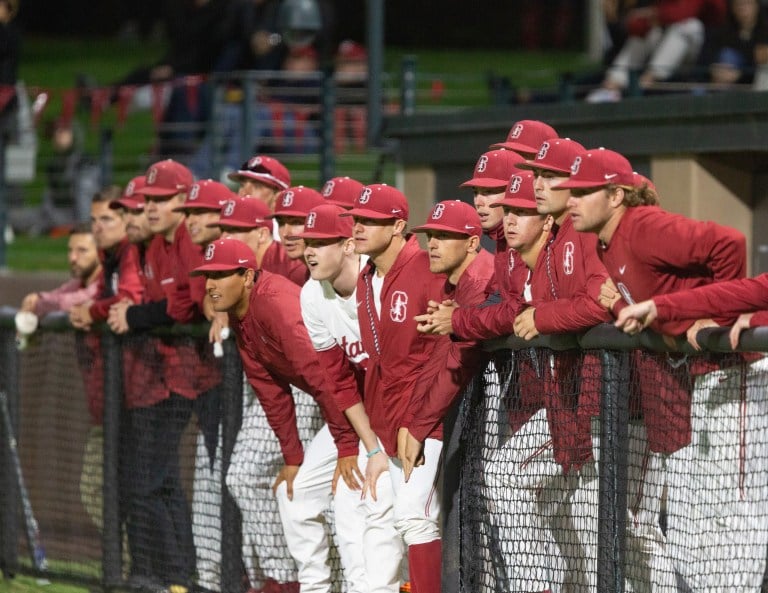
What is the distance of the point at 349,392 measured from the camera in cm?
638

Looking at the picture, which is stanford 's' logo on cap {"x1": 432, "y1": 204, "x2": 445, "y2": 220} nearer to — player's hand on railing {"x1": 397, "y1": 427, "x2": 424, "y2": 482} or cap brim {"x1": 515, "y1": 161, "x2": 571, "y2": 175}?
cap brim {"x1": 515, "y1": 161, "x2": 571, "y2": 175}

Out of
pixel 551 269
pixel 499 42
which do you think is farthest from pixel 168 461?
pixel 499 42

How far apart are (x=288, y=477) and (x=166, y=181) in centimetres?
207

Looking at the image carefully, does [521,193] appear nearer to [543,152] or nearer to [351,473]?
[543,152]

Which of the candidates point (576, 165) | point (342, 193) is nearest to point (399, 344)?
point (342, 193)

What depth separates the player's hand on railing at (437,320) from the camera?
5.71 m

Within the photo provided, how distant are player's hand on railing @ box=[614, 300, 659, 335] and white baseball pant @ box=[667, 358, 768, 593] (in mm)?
278

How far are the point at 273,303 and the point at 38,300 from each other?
301 centimetres

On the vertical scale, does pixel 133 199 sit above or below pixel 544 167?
below

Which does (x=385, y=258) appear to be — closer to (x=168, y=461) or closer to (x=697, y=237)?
(x=697, y=237)

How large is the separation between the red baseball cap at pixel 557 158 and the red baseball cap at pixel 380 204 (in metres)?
0.64

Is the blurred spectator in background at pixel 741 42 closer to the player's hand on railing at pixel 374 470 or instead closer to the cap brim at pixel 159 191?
the cap brim at pixel 159 191

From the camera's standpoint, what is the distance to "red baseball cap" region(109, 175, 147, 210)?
8.11 metres

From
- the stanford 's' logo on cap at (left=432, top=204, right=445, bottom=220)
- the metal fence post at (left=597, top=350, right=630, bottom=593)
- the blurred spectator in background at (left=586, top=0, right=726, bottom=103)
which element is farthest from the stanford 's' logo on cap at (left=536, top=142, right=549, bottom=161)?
the blurred spectator in background at (left=586, top=0, right=726, bottom=103)
